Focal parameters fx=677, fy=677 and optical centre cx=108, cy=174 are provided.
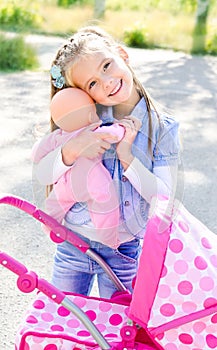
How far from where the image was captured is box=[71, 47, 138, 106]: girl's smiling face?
72.4 inches

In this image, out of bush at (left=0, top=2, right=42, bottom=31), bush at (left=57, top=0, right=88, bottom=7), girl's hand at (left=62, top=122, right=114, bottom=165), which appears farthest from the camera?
bush at (left=57, top=0, right=88, bottom=7)

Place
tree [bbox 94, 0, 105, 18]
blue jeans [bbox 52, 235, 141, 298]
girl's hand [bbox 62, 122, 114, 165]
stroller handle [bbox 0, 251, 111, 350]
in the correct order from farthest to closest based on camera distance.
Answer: tree [bbox 94, 0, 105, 18], blue jeans [bbox 52, 235, 141, 298], girl's hand [bbox 62, 122, 114, 165], stroller handle [bbox 0, 251, 111, 350]

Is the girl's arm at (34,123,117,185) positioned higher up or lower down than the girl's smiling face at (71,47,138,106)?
lower down

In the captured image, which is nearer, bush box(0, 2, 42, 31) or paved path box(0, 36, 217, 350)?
paved path box(0, 36, 217, 350)

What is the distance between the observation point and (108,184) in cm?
186

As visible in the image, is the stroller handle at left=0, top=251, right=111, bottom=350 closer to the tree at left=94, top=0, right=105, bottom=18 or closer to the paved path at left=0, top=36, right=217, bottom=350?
the paved path at left=0, top=36, right=217, bottom=350

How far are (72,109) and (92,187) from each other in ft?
0.71

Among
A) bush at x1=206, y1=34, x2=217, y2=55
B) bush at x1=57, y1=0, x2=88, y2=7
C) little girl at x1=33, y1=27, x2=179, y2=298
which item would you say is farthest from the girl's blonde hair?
bush at x1=57, y1=0, x2=88, y2=7

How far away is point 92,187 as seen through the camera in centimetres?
184

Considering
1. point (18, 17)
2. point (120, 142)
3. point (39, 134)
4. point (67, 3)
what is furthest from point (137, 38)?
point (120, 142)

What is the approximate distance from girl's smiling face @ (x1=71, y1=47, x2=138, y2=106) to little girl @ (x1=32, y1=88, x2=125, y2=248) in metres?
0.03

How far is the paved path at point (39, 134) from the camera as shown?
9.32 feet

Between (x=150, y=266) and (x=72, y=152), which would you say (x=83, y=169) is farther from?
(x=150, y=266)

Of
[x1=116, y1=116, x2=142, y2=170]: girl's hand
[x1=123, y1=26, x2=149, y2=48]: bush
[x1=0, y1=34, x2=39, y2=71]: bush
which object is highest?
[x1=116, y1=116, x2=142, y2=170]: girl's hand
